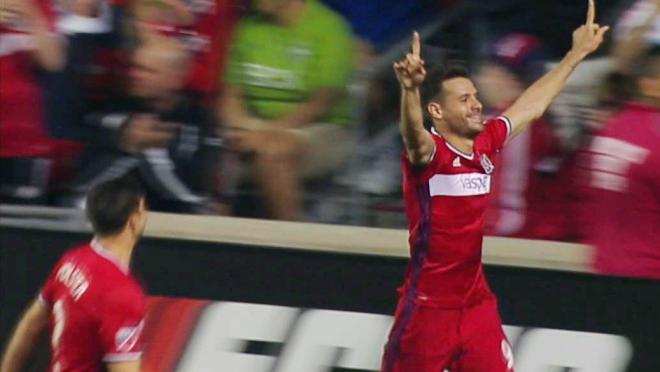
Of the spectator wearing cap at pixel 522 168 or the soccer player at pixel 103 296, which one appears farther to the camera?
the spectator wearing cap at pixel 522 168

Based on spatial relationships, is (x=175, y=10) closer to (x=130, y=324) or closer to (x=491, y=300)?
(x=491, y=300)

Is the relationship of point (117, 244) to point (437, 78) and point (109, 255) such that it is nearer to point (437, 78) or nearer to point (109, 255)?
point (109, 255)

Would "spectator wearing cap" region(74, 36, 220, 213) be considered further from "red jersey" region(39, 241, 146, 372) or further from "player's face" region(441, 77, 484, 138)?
"red jersey" region(39, 241, 146, 372)

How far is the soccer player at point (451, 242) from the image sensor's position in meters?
6.94

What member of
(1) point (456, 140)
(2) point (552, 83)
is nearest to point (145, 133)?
(1) point (456, 140)

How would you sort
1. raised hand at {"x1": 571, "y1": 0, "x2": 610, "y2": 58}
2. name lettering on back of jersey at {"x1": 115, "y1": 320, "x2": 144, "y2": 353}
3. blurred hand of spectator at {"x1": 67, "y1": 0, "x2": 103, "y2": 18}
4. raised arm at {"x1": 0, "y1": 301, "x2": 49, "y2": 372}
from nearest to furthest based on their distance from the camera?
1. name lettering on back of jersey at {"x1": 115, "y1": 320, "x2": 144, "y2": 353}
2. raised arm at {"x1": 0, "y1": 301, "x2": 49, "y2": 372}
3. raised hand at {"x1": 571, "y1": 0, "x2": 610, "y2": 58}
4. blurred hand of spectator at {"x1": 67, "y1": 0, "x2": 103, "y2": 18}

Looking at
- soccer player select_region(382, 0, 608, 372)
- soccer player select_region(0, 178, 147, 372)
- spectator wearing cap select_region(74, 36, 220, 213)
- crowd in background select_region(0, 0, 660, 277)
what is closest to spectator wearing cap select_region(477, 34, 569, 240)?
crowd in background select_region(0, 0, 660, 277)

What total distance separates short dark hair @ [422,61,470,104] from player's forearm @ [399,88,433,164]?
0.15 metres

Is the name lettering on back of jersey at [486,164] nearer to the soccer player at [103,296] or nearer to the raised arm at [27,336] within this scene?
the soccer player at [103,296]

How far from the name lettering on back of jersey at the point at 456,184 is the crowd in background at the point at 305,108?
29.6 inches

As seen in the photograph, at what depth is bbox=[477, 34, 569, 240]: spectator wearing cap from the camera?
305 inches

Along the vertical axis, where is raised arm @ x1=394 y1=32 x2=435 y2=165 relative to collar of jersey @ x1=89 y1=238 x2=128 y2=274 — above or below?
above

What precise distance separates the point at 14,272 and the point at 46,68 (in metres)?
0.96

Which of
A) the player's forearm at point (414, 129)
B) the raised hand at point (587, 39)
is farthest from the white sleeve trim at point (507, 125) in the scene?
the player's forearm at point (414, 129)
